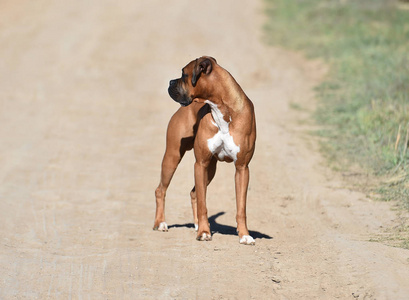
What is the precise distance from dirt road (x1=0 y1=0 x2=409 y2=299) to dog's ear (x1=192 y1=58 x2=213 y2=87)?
1.61 meters

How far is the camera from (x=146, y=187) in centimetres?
1029

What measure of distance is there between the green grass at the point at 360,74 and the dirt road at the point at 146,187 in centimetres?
53

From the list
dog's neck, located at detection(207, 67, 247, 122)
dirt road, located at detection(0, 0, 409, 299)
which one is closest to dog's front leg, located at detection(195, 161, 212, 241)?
dirt road, located at detection(0, 0, 409, 299)

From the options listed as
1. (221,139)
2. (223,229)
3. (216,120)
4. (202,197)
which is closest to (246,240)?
(202,197)

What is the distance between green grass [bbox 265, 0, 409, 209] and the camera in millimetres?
10789

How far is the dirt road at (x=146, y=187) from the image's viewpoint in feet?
19.4

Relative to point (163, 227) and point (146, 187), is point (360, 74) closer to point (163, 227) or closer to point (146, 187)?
point (146, 187)

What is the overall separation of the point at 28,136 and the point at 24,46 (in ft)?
25.6

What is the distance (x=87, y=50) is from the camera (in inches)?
781

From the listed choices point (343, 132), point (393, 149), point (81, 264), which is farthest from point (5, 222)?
point (343, 132)

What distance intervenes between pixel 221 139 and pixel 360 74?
1030 centimetres

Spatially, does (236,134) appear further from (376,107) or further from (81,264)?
(376,107)

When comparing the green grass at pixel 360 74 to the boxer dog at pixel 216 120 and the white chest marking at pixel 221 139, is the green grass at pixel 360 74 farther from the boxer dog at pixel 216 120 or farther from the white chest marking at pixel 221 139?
the white chest marking at pixel 221 139

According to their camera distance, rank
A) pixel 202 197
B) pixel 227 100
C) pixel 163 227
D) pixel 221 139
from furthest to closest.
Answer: pixel 163 227 → pixel 202 197 → pixel 221 139 → pixel 227 100
